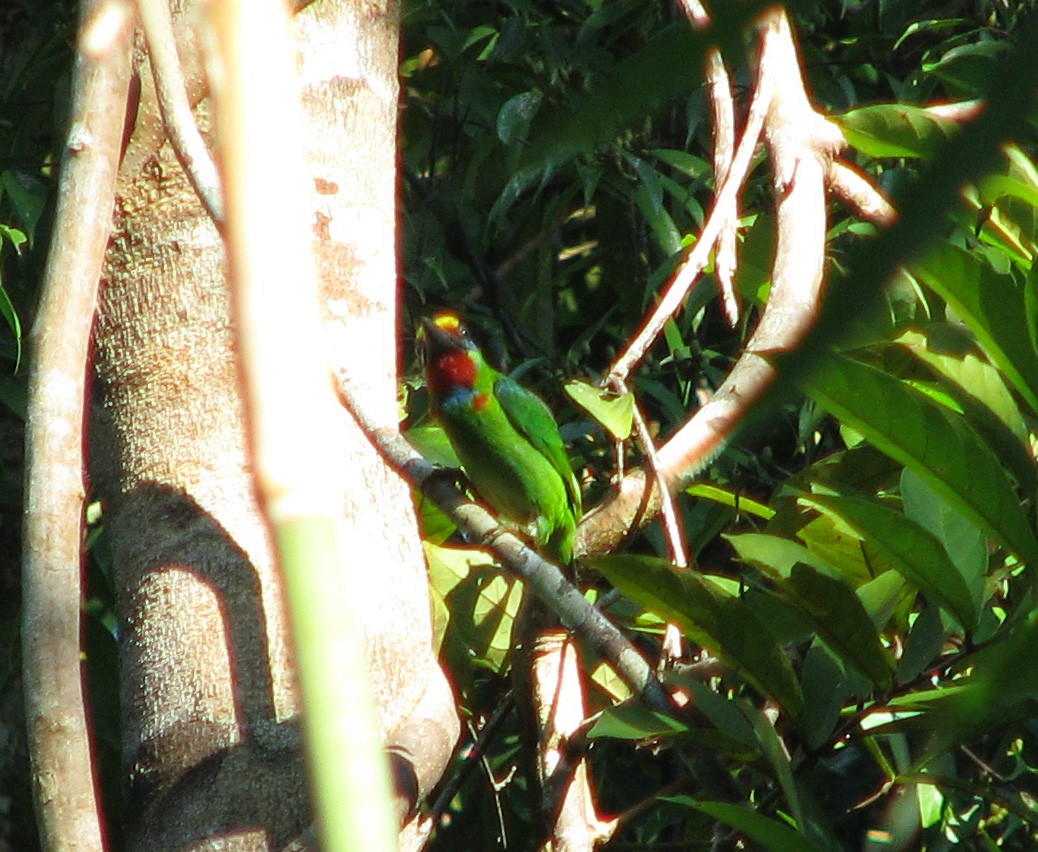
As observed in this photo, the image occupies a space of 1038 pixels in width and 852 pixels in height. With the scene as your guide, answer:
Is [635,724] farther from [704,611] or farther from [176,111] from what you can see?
[176,111]

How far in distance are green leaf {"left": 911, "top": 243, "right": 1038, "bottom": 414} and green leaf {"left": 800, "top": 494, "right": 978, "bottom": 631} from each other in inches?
10.2

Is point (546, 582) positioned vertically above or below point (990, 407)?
below

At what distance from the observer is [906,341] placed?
197cm

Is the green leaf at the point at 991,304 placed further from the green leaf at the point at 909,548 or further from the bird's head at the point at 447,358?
the bird's head at the point at 447,358

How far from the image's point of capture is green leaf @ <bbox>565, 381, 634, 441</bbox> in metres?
1.77

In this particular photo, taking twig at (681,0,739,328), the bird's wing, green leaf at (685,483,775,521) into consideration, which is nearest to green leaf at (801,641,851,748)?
green leaf at (685,483,775,521)

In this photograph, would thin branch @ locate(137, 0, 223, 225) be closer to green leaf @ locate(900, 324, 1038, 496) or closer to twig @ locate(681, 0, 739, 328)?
twig @ locate(681, 0, 739, 328)

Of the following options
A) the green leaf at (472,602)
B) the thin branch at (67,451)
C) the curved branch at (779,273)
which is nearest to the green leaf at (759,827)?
the curved branch at (779,273)

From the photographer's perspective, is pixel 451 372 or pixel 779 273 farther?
pixel 451 372

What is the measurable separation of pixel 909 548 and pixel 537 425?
5.00 feet

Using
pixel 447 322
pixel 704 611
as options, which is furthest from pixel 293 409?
pixel 447 322

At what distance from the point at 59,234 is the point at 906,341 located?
1.26 metres

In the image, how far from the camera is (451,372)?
3072 millimetres

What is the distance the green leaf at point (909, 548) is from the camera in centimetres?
146
